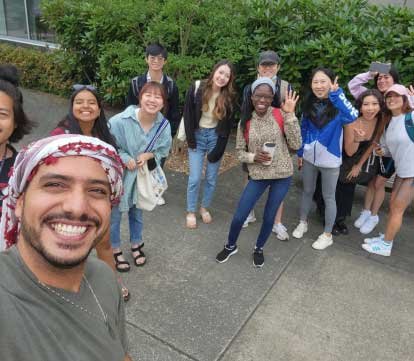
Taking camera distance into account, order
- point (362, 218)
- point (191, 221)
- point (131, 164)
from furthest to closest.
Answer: point (362, 218)
point (191, 221)
point (131, 164)

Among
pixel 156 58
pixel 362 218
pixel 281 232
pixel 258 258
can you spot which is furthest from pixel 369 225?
pixel 156 58

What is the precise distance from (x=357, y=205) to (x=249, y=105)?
241 centimetres

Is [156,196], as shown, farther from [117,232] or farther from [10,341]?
[10,341]

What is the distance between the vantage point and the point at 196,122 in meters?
4.09

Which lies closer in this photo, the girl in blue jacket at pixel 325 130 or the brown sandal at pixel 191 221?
the girl in blue jacket at pixel 325 130

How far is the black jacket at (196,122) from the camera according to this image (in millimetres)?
4020

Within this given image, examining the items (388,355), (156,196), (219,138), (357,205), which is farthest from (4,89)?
(357,205)

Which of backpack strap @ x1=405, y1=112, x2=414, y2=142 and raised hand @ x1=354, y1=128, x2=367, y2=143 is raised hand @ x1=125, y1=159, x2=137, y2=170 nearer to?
raised hand @ x1=354, y1=128, x2=367, y2=143

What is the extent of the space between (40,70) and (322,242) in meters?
7.71

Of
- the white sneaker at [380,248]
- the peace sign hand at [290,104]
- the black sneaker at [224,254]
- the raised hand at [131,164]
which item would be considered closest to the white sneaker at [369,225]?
the white sneaker at [380,248]

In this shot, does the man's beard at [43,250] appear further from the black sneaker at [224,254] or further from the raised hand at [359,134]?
the raised hand at [359,134]

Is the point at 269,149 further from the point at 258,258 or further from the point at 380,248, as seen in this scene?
the point at 380,248

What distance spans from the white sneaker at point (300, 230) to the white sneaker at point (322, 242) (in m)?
0.18

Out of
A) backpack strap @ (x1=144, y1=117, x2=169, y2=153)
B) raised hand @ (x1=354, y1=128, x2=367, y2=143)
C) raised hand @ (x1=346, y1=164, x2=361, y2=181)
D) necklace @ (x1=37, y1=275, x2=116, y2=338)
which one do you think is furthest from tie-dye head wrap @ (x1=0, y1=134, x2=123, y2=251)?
raised hand @ (x1=346, y1=164, x2=361, y2=181)
